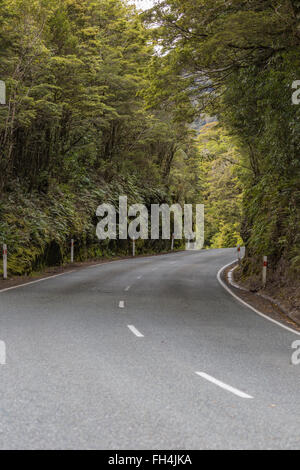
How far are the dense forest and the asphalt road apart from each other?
6116mm

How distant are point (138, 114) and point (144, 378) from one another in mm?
32087

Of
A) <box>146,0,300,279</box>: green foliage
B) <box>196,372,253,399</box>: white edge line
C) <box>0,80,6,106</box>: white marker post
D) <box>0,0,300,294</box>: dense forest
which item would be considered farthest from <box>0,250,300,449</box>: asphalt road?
<box>0,80,6,106</box>: white marker post

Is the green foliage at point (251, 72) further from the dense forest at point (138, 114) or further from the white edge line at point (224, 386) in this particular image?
the white edge line at point (224, 386)

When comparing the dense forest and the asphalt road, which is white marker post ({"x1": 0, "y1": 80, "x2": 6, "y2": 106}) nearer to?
the dense forest

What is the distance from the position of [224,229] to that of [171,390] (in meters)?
65.4

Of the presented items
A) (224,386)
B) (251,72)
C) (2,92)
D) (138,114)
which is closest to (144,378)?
(224,386)

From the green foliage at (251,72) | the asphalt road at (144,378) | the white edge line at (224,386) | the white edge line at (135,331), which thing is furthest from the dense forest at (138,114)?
the white edge line at (224,386)

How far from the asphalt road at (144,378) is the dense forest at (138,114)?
6.12m

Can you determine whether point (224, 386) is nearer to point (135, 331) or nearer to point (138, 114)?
point (135, 331)

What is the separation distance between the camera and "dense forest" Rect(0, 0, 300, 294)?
1334 cm

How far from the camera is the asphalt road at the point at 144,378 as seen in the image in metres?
4.48

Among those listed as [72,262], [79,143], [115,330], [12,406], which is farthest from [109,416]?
[79,143]

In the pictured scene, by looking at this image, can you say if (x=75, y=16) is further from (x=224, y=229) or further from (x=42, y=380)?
(x=224, y=229)

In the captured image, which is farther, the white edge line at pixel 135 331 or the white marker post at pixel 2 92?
the white marker post at pixel 2 92
